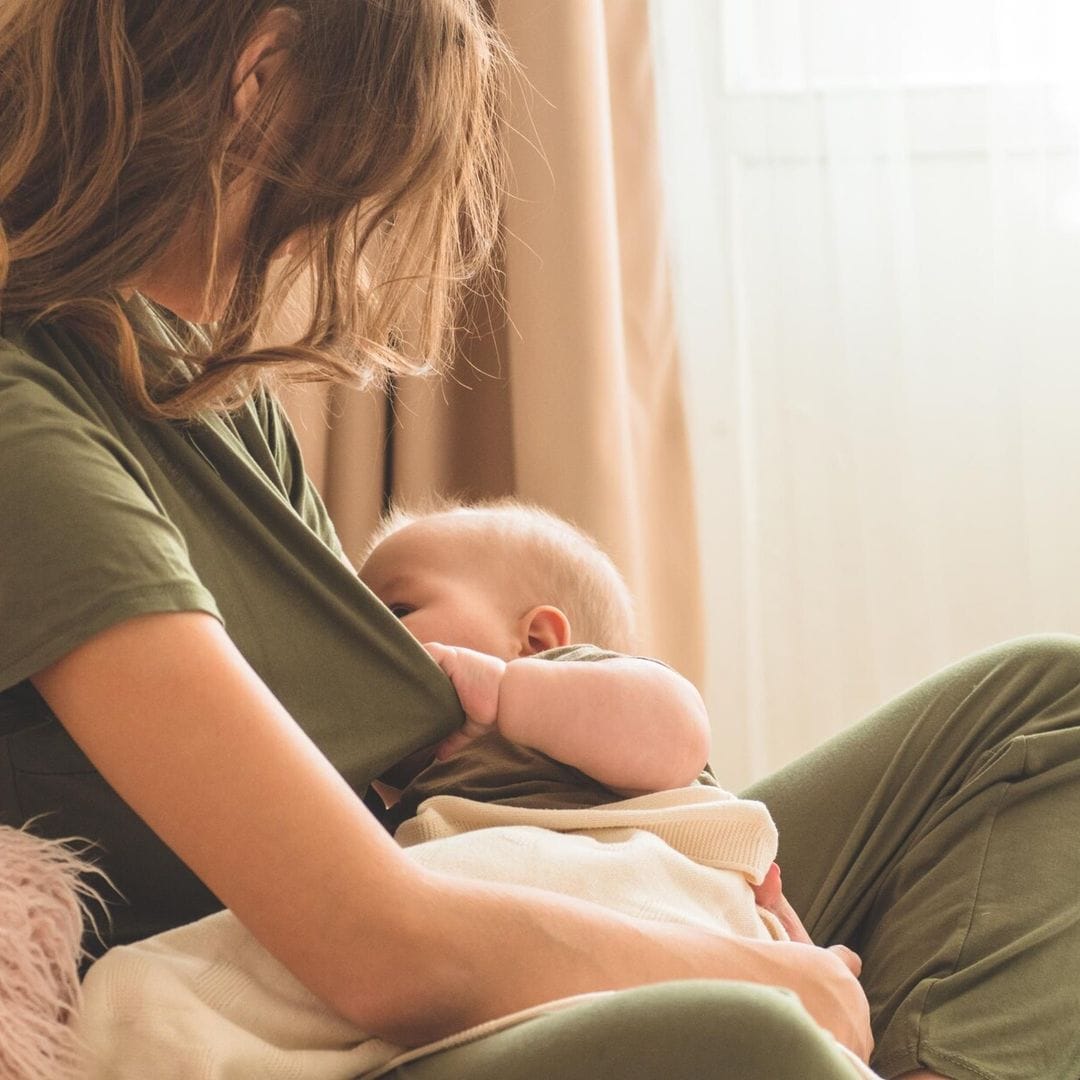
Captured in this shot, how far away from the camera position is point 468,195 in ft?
4.18

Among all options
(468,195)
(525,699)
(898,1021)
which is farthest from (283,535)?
(898,1021)

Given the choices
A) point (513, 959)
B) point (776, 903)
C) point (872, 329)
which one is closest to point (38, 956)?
point (513, 959)

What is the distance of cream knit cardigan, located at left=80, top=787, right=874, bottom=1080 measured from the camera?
78 centimetres

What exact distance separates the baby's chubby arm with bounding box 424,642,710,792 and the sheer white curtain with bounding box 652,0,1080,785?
116 centimetres

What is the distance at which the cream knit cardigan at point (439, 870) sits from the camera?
30.8 inches

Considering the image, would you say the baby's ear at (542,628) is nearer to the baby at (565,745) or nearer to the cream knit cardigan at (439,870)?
the baby at (565,745)

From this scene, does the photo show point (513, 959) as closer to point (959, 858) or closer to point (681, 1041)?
point (681, 1041)

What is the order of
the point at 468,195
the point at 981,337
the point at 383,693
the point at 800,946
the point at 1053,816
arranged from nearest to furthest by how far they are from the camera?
the point at 800,946
the point at 383,693
the point at 1053,816
the point at 468,195
the point at 981,337

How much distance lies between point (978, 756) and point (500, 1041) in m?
0.61

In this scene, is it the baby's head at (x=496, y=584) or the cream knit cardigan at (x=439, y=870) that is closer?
the cream knit cardigan at (x=439, y=870)

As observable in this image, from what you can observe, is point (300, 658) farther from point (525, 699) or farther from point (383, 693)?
point (525, 699)

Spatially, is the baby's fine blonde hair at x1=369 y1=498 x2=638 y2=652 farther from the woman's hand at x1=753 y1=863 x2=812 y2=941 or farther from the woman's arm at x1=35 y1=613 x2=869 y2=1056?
the woman's arm at x1=35 y1=613 x2=869 y2=1056

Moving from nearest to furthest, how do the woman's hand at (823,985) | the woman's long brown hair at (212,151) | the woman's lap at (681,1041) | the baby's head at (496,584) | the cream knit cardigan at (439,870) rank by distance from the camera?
the woman's lap at (681,1041)
the cream knit cardigan at (439,870)
the woman's hand at (823,985)
the woman's long brown hair at (212,151)
the baby's head at (496,584)

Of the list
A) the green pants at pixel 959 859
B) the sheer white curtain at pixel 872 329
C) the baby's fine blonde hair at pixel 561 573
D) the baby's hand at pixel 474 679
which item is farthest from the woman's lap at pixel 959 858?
the sheer white curtain at pixel 872 329
